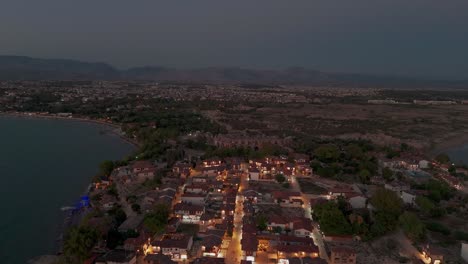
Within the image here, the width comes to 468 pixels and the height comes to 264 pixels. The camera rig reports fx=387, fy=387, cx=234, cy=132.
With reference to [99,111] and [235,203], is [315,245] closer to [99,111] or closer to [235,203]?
[235,203]

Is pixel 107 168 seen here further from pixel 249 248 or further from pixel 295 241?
pixel 295 241

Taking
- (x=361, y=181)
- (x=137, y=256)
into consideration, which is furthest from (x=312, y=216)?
(x=137, y=256)

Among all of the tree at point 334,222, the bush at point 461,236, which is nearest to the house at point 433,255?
the bush at point 461,236

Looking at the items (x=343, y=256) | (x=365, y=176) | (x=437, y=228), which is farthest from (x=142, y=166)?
(x=437, y=228)

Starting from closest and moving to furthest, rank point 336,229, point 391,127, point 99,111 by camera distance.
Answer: point 336,229 < point 391,127 < point 99,111

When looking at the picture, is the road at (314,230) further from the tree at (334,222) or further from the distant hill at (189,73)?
the distant hill at (189,73)
